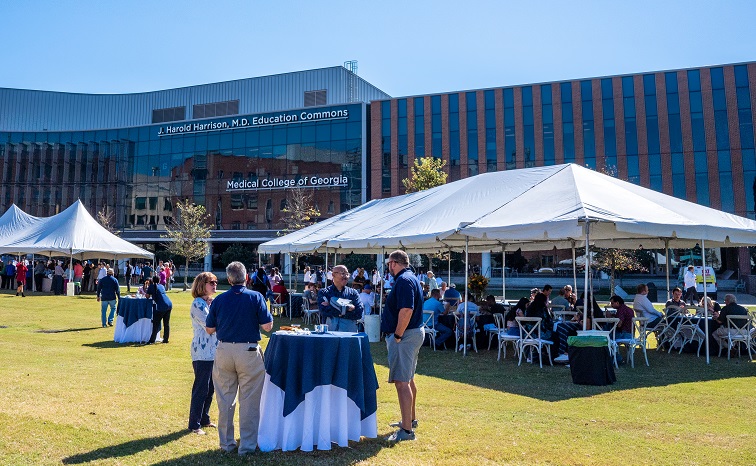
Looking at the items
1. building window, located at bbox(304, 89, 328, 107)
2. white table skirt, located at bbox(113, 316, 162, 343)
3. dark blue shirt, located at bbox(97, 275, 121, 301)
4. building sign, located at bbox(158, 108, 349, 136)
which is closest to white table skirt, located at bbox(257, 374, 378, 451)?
white table skirt, located at bbox(113, 316, 162, 343)

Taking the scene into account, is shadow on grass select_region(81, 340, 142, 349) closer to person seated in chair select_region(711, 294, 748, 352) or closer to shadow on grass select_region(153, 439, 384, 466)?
shadow on grass select_region(153, 439, 384, 466)

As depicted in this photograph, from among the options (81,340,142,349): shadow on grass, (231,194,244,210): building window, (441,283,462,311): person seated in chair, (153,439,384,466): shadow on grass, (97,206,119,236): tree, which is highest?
(231,194,244,210): building window

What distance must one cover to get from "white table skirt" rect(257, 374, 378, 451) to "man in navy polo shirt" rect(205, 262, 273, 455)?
0.12 m

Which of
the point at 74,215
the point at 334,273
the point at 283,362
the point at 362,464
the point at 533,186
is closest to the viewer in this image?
the point at 362,464

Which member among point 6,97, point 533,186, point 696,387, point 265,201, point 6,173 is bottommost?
point 696,387

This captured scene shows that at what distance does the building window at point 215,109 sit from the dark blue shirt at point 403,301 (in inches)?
2150

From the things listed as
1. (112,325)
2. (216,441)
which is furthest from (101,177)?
(216,441)

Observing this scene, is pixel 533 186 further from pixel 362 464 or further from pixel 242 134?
pixel 242 134

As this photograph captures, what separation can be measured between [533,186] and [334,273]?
6985 millimetres

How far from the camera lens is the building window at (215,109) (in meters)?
57.5

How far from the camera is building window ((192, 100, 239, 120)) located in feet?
189

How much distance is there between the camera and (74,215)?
91.9 feet

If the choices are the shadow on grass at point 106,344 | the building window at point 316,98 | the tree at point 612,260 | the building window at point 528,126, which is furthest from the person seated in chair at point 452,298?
the building window at point 316,98

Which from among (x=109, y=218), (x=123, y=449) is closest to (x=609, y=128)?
(x=109, y=218)
